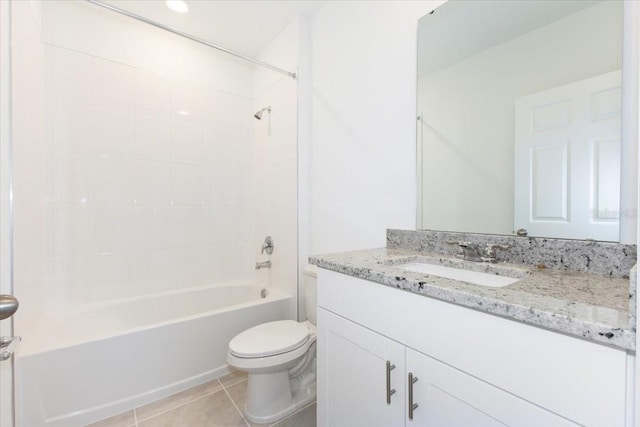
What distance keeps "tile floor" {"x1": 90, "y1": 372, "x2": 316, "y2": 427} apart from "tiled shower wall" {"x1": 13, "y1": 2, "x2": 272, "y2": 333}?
0.76 metres

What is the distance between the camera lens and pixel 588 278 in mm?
826

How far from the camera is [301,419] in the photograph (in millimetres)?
1497

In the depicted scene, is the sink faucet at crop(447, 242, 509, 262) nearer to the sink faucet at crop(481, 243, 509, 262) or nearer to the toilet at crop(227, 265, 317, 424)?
the sink faucet at crop(481, 243, 509, 262)

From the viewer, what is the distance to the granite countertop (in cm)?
50

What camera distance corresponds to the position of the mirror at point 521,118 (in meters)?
0.92

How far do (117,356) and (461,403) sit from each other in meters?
1.69

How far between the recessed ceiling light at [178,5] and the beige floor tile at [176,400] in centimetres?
253

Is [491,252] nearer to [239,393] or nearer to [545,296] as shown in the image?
[545,296]

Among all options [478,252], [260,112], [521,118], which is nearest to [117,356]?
[478,252]

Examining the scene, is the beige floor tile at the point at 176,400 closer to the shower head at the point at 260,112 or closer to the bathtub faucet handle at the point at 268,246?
the bathtub faucet handle at the point at 268,246

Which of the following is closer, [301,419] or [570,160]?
[570,160]

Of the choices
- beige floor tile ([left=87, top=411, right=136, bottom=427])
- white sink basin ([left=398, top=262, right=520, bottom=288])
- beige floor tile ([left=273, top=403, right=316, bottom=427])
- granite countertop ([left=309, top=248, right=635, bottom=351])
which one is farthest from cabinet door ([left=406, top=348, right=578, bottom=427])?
beige floor tile ([left=87, top=411, right=136, bottom=427])

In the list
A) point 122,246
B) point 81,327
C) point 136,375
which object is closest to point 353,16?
point 122,246

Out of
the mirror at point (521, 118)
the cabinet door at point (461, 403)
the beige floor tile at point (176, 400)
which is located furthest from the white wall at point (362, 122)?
the beige floor tile at point (176, 400)
